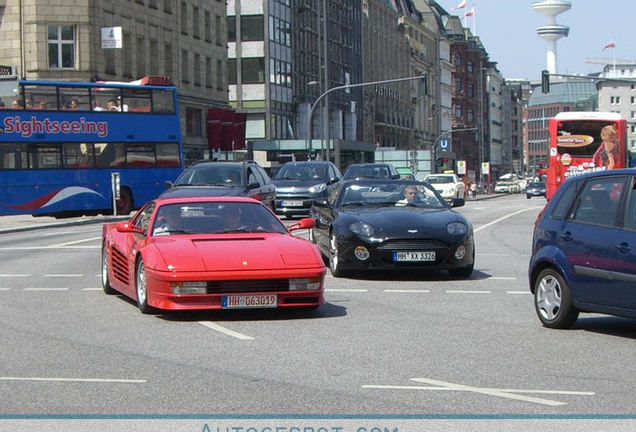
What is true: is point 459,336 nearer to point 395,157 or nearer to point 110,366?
point 110,366

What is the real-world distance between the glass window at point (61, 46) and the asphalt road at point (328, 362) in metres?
39.7

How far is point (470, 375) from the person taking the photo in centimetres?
832

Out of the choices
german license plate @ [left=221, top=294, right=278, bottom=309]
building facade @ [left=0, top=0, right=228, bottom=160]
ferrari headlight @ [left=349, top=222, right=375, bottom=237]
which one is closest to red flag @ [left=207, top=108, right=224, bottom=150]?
building facade @ [left=0, top=0, right=228, bottom=160]

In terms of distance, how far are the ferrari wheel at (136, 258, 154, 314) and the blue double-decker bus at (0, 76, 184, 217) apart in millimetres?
22559

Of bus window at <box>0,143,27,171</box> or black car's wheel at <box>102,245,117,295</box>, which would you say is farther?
bus window at <box>0,143,27,171</box>

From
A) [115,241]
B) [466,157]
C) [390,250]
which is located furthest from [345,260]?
[466,157]

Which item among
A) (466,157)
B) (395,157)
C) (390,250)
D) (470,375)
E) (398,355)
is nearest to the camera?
(470,375)

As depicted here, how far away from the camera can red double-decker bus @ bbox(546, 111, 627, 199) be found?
158 ft

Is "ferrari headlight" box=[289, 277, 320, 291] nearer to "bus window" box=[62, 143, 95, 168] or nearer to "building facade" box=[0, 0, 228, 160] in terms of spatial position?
"bus window" box=[62, 143, 95, 168]

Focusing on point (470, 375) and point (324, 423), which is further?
point (470, 375)

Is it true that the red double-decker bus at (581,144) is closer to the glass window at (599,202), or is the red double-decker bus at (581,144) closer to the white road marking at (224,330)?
the glass window at (599,202)

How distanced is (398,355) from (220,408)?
2.52 m

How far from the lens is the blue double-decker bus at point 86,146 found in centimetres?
3600

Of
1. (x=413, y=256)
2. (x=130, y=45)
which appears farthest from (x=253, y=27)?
(x=413, y=256)
